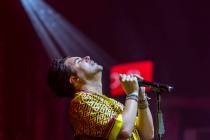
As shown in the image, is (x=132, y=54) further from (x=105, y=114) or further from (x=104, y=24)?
(x=105, y=114)

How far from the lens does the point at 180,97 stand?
6859mm

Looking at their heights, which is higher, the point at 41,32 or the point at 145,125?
the point at 41,32

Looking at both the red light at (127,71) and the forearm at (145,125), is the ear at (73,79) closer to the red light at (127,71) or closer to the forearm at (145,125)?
A: the forearm at (145,125)

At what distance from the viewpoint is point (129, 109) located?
2.22 metres

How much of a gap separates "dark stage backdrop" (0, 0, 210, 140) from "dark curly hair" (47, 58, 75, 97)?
12.4 feet

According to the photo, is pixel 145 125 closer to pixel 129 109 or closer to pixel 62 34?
pixel 129 109

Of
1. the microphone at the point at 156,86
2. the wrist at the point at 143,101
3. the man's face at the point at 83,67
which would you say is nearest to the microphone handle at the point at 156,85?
the microphone at the point at 156,86

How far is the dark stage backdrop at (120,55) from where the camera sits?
634 cm

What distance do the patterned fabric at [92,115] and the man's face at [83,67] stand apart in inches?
6.6

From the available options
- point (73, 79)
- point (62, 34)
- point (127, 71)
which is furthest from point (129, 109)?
point (62, 34)

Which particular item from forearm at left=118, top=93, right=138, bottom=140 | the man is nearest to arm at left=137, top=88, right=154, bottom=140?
the man

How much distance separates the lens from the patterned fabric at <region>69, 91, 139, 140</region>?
222 centimetres

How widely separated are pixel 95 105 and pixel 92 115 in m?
0.05

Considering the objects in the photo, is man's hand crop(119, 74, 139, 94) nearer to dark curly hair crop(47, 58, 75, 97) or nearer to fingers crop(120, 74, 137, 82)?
fingers crop(120, 74, 137, 82)
